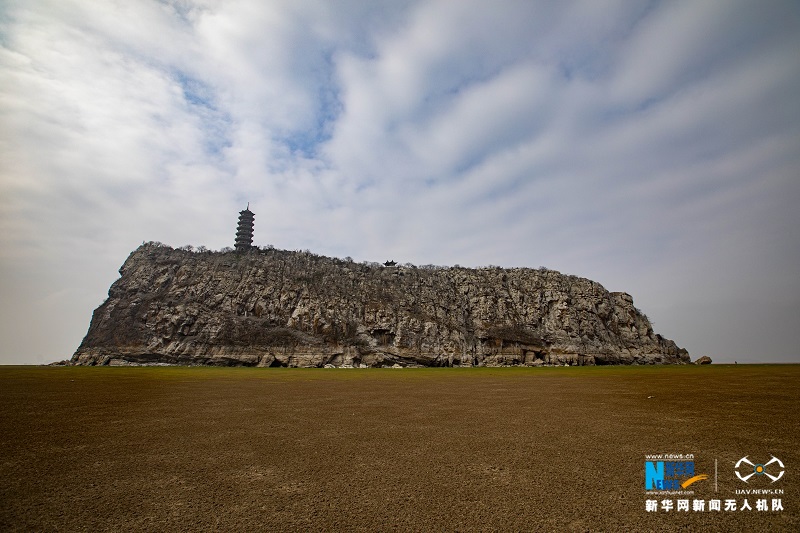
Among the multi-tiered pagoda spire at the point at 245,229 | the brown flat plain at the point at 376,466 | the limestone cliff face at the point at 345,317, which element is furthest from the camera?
the multi-tiered pagoda spire at the point at 245,229

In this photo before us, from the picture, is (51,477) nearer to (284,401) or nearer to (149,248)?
(284,401)

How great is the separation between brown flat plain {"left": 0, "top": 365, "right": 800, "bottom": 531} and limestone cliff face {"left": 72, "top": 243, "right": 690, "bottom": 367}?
67.5 metres

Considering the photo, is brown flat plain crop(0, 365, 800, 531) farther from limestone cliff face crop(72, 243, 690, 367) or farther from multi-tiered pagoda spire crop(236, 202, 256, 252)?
multi-tiered pagoda spire crop(236, 202, 256, 252)

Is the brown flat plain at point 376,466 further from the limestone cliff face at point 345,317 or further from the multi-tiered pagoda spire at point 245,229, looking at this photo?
the multi-tiered pagoda spire at point 245,229

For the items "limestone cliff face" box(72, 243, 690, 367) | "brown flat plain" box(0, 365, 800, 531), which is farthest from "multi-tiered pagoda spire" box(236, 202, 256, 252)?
"brown flat plain" box(0, 365, 800, 531)

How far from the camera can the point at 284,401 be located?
17188mm

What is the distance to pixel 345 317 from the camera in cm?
8656

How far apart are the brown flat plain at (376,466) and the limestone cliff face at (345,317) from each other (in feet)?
221

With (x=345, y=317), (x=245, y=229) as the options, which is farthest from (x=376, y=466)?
(x=245, y=229)

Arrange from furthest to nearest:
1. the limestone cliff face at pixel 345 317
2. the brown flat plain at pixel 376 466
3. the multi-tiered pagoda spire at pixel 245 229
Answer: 1. the multi-tiered pagoda spire at pixel 245 229
2. the limestone cliff face at pixel 345 317
3. the brown flat plain at pixel 376 466

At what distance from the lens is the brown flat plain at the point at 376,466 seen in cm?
511

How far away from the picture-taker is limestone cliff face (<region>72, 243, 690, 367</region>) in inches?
3029

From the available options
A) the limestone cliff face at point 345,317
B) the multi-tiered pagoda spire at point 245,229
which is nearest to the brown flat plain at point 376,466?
the limestone cliff face at point 345,317

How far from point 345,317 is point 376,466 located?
80.5 meters
